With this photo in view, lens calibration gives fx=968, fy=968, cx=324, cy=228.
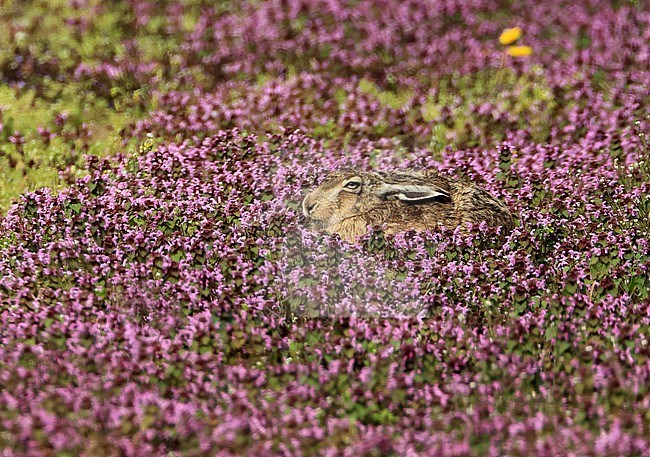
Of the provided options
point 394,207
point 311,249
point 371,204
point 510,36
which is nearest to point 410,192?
point 394,207

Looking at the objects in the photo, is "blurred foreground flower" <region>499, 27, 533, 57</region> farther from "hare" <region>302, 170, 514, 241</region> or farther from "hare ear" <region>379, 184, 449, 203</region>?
"hare ear" <region>379, 184, 449, 203</region>

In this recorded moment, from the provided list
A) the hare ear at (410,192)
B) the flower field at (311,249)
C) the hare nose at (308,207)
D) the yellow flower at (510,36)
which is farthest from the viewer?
the yellow flower at (510,36)

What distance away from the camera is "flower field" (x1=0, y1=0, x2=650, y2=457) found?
202 inches

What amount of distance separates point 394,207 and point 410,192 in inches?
6.5

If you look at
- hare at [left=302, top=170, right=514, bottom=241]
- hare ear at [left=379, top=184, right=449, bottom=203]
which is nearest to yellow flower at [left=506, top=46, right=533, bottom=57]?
hare at [left=302, top=170, right=514, bottom=241]

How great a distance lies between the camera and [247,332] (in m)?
6.00

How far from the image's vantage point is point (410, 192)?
7.05 m

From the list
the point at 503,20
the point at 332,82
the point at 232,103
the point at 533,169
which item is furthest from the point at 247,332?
the point at 503,20

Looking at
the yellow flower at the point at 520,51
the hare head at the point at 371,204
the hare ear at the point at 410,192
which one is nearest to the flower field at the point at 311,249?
the yellow flower at the point at 520,51

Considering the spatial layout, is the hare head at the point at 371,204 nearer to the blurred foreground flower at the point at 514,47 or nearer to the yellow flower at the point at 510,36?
the blurred foreground flower at the point at 514,47

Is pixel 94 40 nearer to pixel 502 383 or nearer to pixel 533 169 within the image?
pixel 533 169

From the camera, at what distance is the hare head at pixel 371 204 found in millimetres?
7055

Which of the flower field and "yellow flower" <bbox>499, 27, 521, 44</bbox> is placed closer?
the flower field

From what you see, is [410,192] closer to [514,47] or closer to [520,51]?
[520,51]
